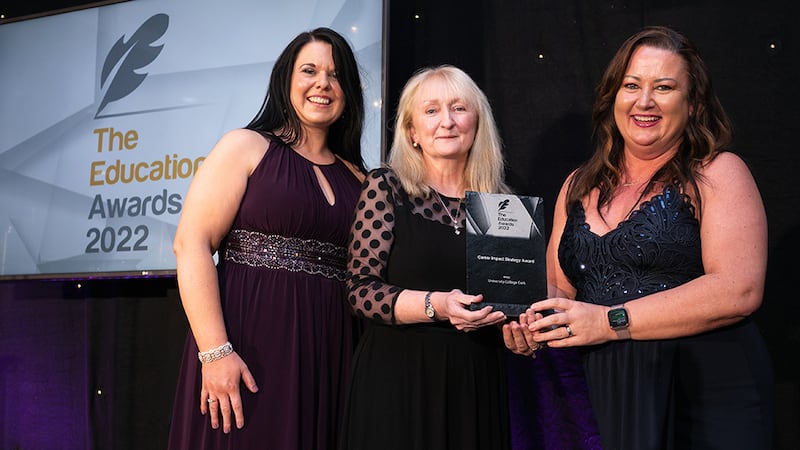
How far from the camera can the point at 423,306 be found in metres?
2.11

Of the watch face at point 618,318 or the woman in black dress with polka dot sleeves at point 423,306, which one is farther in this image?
the woman in black dress with polka dot sleeves at point 423,306

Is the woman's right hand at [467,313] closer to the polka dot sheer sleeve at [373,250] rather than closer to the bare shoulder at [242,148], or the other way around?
the polka dot sheer sleeve at [373,250]

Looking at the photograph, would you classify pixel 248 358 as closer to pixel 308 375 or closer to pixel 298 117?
pixel 308 375

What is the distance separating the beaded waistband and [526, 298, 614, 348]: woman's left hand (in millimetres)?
669

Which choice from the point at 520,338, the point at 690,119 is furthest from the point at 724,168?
the point at 520,338

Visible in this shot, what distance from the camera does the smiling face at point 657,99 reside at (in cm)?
211

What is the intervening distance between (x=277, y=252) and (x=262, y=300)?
0.47ft

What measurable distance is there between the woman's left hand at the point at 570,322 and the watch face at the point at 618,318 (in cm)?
1

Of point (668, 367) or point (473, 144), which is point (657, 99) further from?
point (668, 367)

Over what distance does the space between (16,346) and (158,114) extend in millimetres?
1366

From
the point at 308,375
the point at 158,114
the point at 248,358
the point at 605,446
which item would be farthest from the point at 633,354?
the point at 158,114

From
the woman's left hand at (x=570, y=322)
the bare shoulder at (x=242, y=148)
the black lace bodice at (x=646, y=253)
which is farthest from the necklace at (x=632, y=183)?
the bare shoulder at (x=242, y=148)

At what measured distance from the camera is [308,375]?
2338 mm

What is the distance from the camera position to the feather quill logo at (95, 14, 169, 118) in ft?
12.4
